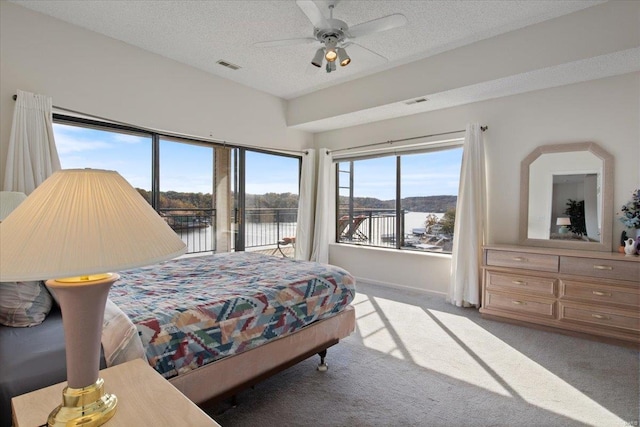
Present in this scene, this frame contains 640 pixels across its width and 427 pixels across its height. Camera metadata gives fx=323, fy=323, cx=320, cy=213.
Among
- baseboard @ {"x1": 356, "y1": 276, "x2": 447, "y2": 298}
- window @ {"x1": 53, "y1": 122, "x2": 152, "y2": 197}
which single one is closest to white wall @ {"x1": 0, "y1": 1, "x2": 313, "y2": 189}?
window @ {"x1": 53, "y1": 122, "x2": 152, "y2": 197}

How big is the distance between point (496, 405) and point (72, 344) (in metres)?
2.28

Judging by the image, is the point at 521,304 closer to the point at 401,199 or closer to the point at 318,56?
the point at 401,199

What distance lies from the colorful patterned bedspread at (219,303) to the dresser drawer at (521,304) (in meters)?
1.85

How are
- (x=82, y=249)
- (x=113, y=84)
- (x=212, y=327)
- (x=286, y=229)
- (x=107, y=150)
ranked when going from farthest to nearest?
(x=286, y=229), (x=107, y=150), (x=113, y=84), (x=212, y=327), (x=82, y=249)

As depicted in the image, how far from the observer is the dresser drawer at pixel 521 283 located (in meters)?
3.17

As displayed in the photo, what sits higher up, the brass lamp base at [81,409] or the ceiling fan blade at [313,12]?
the ceiling fan blade at [313,12]

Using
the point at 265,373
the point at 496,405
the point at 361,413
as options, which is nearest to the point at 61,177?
the point at 265,373

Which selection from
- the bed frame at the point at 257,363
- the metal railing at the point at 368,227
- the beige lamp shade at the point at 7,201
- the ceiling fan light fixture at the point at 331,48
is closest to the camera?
the bed frame at the point at 257,363

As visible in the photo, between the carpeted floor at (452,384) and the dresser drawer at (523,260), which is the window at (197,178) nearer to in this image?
the carpeted floor at (452,384)

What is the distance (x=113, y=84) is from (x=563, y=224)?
504 centimetres

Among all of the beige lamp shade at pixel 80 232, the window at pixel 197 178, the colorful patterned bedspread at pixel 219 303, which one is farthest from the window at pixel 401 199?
the beige lamp shade at pixel 80 232

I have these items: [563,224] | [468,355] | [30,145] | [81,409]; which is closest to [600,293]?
[563,224]

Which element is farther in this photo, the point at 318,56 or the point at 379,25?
the point at 318,56

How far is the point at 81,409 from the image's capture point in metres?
0.85
